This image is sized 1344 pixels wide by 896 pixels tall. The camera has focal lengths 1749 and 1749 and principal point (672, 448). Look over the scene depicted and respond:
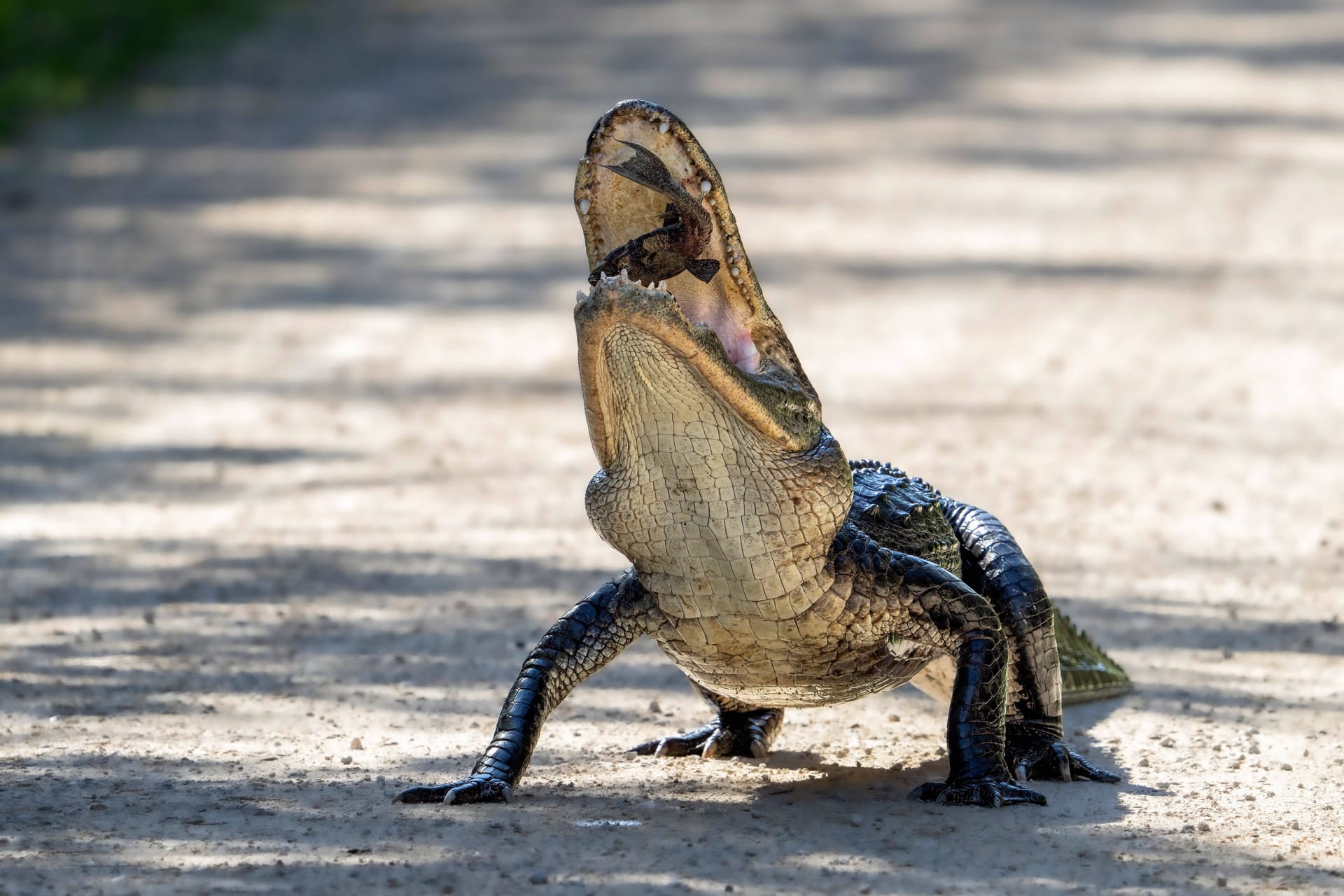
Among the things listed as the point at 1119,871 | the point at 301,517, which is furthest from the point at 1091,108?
the point at 1119,871

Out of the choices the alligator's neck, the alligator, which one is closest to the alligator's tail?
the alligator

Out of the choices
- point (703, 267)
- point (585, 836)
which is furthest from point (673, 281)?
point (585, 836)

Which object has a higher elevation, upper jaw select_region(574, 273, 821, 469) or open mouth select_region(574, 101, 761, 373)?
open mouth select_region(574, 101, 761, 373)

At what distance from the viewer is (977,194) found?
45.2ft

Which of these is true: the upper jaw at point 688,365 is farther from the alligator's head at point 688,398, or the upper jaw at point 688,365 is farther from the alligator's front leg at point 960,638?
the alligator's front leg at point 960,638

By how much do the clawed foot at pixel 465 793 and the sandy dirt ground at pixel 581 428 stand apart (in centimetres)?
6

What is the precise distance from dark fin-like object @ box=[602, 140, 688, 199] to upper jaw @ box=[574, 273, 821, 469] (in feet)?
0.79

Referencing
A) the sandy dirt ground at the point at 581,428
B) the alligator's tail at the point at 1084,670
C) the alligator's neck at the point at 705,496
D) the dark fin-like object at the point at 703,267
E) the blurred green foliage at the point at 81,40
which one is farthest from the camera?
the blurred green foliage at the point at 81,40

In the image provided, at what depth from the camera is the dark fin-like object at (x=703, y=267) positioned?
4.15 m

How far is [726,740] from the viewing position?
5.04 metres

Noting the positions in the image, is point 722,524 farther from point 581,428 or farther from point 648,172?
point 581,428

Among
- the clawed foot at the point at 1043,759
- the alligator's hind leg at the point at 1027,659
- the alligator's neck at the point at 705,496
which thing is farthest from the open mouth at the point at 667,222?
the clawed foot at the point at 1043,759

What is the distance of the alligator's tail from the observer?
5391 mm

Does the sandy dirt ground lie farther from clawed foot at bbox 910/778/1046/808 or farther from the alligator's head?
the alligator's head
